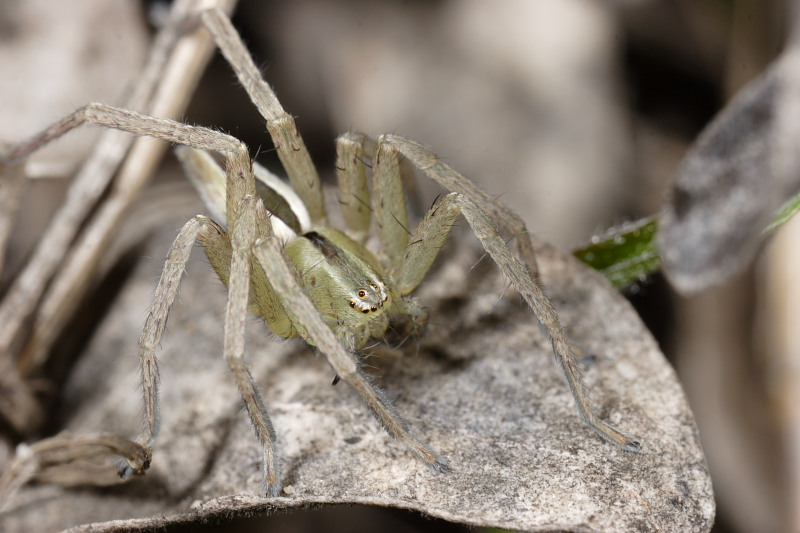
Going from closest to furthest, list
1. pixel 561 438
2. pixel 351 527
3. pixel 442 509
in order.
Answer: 1. pixel 442 509
2. pixel 561 438
3. pixel 351 527

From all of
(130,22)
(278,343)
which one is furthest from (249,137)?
(278,343)

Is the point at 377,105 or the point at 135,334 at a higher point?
the point at 377,105

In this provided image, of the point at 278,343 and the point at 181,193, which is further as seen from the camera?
the point at 181,193

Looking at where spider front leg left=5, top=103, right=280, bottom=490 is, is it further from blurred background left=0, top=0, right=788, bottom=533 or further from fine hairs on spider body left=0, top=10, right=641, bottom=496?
Answer: blurred background left=0, top=0, right=788, bottom=533

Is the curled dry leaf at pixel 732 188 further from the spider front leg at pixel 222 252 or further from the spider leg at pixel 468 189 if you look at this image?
the spider front leg at pixel 222 252

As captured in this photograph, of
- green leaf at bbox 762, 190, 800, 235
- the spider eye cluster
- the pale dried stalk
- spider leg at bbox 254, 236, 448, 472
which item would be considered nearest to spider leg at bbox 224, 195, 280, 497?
spider leg at bbox 254, 236, 448, 472

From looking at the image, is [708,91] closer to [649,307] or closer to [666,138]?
[666,138]
